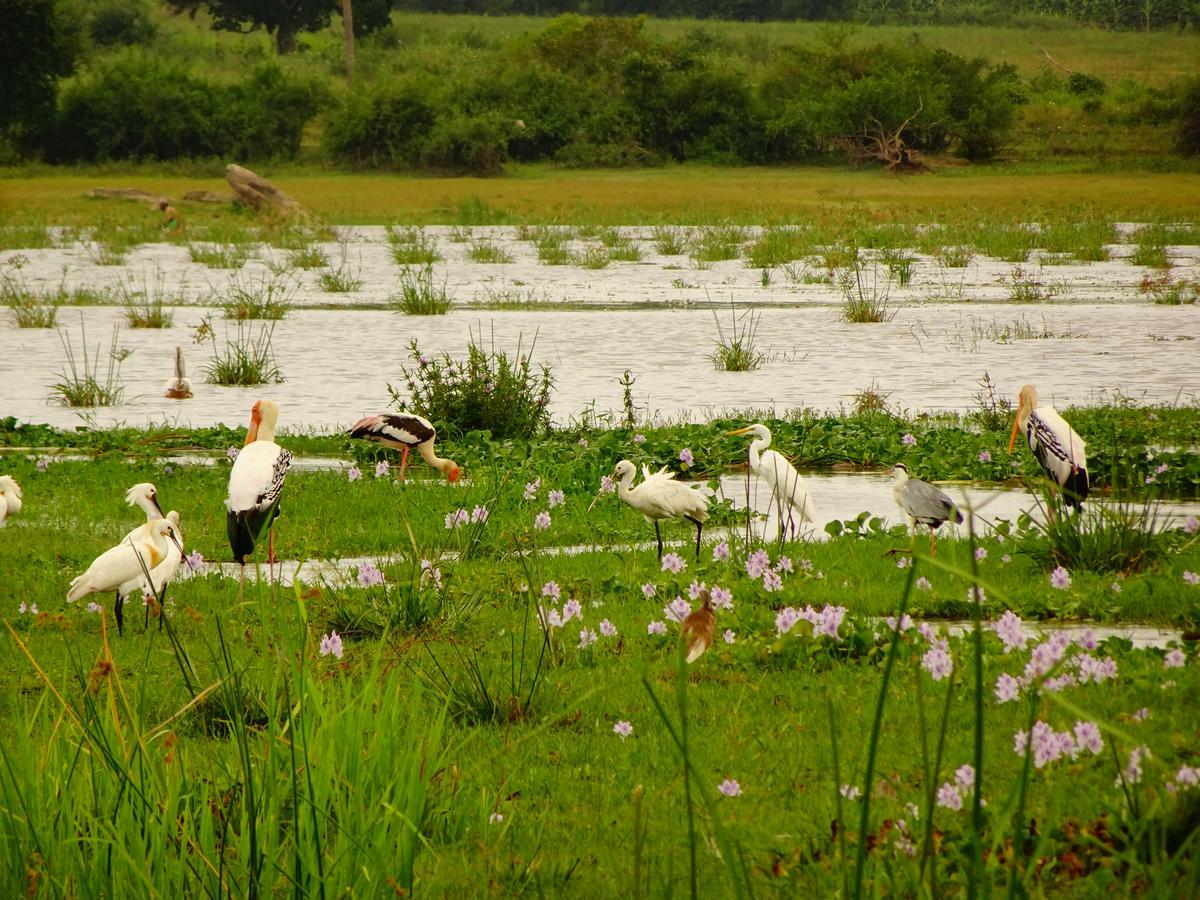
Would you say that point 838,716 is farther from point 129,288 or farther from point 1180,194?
point 1180,194

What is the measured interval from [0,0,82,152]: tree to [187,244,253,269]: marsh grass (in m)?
21.4

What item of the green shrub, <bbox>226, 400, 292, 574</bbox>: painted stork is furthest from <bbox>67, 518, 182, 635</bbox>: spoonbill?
the green shrub

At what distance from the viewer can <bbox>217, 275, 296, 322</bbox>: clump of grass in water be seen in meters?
18.0

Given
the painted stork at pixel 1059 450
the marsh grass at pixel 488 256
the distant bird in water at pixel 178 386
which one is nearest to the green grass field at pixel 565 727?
the painted stork at pixel 1059 450

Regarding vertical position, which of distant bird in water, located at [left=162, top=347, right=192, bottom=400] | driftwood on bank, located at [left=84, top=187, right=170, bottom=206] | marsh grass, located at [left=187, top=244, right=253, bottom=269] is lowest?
driftwood on bank, located at [left=84, top=187, right=170, bottom=206]

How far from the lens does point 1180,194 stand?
128 ft

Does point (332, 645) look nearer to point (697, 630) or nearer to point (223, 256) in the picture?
point (697, 630)

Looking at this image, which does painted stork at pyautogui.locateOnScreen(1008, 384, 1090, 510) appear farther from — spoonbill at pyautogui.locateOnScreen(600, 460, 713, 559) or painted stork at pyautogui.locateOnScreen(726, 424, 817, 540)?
spoonbill at pyautogui.locateOnScreen(600, 460, 713, 559)

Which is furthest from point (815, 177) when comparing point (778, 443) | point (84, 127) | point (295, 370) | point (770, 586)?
point (770, 586)

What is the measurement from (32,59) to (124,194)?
1030 centimetres

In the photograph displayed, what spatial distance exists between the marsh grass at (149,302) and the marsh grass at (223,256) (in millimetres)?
879

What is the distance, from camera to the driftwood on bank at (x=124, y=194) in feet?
131

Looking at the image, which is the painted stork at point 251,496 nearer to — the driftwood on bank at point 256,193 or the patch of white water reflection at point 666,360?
the patch of white water reflection at point 666,360

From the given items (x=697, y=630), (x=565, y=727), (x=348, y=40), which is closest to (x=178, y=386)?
(x=565, y=727)
